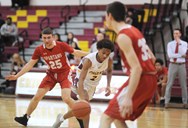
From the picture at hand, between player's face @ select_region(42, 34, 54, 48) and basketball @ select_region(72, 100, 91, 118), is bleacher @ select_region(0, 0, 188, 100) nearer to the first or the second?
player's face @ select_region(42, 34, 54, 48)

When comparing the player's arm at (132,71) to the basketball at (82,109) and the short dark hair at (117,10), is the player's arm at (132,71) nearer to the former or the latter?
the short dark hair at (117,10)

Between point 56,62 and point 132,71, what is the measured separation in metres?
3.78

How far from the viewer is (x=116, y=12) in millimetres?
4246

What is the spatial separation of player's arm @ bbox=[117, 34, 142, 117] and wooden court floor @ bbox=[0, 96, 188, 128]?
3.84 metres

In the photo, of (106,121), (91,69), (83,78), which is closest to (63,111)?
(91,69)

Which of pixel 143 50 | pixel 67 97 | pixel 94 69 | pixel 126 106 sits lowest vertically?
pixel 67 97

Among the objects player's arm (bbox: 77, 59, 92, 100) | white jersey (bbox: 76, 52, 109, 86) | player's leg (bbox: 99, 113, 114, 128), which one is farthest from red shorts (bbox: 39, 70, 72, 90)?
player's leg (bbox: 99, 113, 114, 128)

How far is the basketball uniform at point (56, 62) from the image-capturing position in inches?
302

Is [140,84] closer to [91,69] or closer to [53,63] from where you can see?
[91,69]

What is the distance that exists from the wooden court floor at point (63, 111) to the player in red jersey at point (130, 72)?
3554 millimetres

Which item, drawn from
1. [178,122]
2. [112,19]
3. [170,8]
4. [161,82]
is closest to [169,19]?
[170,8]

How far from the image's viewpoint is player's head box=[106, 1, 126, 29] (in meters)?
4.21

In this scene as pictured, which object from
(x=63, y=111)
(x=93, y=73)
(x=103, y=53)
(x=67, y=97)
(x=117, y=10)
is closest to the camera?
(x=117, y=10)

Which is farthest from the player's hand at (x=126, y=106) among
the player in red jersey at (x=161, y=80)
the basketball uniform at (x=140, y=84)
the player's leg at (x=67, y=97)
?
the player in red jersey at (x=161, y=80)
